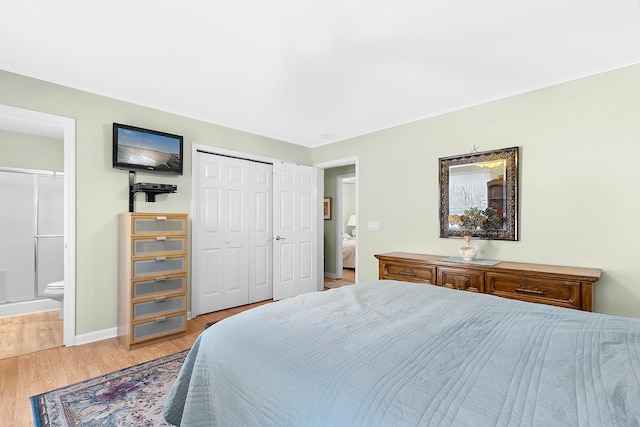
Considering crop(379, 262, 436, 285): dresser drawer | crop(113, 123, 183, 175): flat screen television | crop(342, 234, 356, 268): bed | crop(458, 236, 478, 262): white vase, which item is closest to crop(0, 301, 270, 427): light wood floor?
crop(113, 123, 183, 175): flat screen television

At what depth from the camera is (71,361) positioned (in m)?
2.60

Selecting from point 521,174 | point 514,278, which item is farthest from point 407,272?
point 521,174

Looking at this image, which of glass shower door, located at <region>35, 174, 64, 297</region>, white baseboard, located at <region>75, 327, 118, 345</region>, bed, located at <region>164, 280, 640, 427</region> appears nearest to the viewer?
bed, located at <region>164, 280, 640, 427</region>

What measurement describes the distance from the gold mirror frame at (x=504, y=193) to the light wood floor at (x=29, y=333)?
4139mm

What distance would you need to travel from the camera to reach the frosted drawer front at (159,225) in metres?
2.92

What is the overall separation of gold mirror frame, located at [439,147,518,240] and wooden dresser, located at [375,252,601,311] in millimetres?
320

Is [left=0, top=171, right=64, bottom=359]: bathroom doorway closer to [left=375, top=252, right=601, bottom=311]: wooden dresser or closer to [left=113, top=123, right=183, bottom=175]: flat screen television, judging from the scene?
[left=113, top=123, right=183, bottom=175]: flat screen television

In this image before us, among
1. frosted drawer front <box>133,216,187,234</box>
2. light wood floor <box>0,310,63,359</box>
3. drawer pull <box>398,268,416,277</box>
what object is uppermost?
frosted drawer front <box>133,216,187,234</box>

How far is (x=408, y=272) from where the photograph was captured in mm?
3324

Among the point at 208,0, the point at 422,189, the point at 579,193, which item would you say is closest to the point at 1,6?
the point at 208,0

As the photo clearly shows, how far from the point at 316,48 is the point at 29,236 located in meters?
4.46

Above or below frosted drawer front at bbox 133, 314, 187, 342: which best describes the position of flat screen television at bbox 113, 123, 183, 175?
above

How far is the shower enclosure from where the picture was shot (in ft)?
12.8

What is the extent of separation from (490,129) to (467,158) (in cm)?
36
